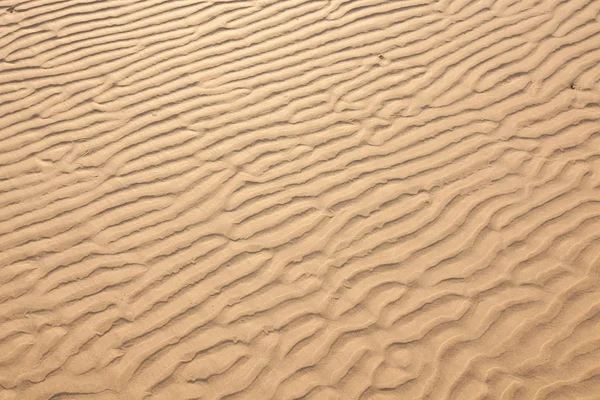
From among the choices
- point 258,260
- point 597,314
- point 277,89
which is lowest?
point 597,314

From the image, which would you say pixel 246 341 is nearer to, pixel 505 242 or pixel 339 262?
pixel 339 262

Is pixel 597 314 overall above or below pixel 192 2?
below

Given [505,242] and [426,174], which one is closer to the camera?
[505,242]

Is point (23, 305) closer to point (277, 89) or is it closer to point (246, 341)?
point (246, 341)

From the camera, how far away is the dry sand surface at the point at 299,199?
358 cm

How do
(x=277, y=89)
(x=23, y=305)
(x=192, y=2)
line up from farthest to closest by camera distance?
1. (x=192, y=2)
2. (x=277, y=89)
3. (x=23, y=305)

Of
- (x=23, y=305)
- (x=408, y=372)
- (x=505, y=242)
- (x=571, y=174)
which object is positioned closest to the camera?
(x=408, y=372)

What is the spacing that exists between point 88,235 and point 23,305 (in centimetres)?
64

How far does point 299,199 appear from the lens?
4.37 m

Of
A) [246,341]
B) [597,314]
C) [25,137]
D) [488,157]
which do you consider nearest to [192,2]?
[25,137]

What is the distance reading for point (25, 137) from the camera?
480 cm

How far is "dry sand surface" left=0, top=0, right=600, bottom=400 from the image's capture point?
141 inches

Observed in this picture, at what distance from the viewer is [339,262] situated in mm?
4020

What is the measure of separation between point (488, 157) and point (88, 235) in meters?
3.13
